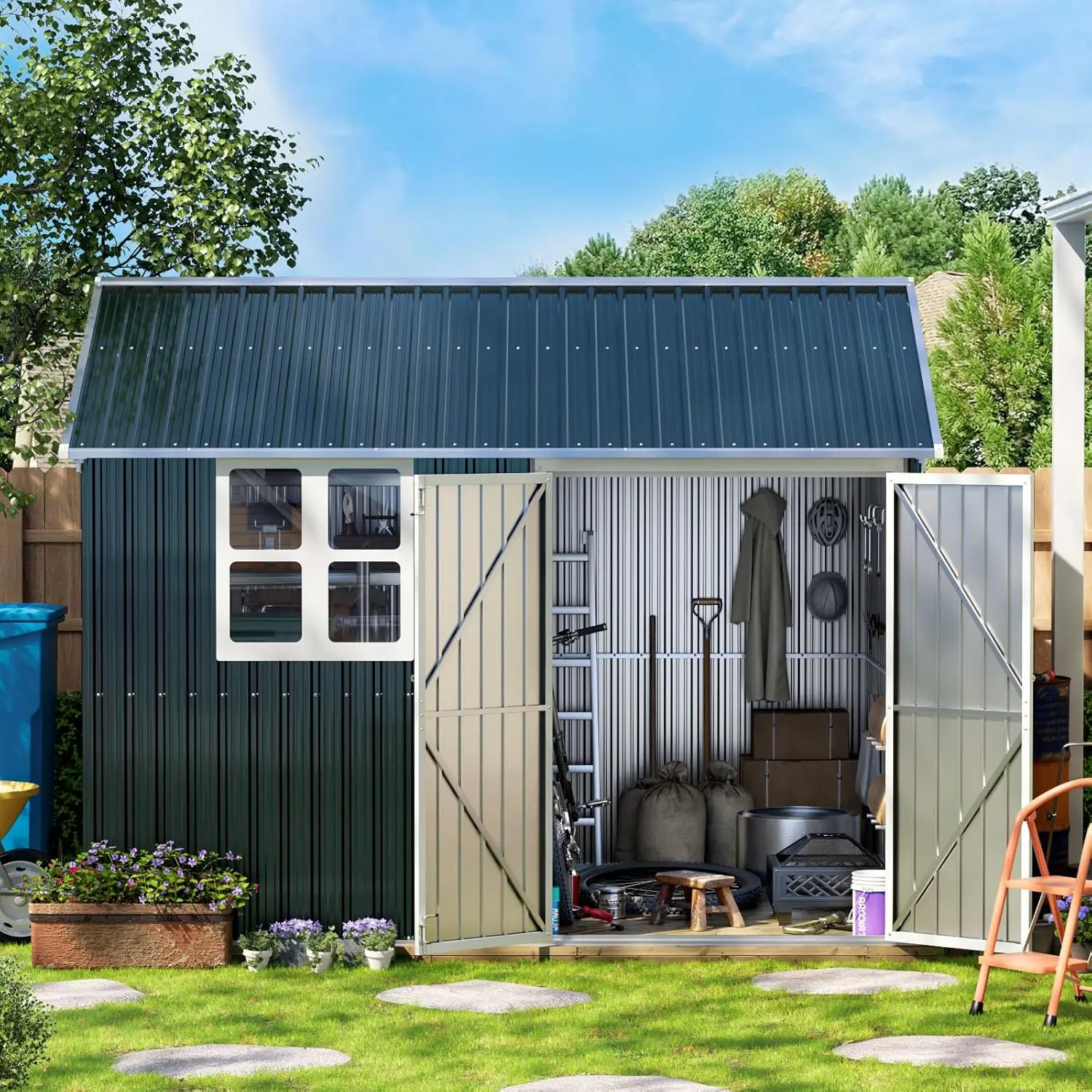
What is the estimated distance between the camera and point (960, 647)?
6.82 m

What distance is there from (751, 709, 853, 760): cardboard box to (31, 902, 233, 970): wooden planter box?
3.43m

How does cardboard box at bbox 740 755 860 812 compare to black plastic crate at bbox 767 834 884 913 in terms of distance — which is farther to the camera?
cardboard box at bbox 740 755 860 812

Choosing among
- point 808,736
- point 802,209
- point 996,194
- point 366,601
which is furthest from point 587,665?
point 802,209

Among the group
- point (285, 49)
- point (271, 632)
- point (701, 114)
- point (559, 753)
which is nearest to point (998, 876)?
point (559, 753)

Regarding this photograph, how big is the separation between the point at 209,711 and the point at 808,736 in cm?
353

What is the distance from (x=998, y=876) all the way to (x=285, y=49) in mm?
49172

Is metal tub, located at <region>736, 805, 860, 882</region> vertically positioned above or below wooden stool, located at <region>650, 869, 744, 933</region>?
above

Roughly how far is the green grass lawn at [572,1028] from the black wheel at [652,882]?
68 cm

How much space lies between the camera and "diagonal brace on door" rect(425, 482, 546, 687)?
6.81 meters

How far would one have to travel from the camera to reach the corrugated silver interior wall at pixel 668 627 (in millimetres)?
9031

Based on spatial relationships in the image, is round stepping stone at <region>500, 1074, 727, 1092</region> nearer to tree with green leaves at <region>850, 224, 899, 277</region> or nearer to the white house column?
the white house column

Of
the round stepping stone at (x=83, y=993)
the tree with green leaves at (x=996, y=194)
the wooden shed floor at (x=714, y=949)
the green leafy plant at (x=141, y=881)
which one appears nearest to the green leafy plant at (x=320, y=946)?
the green leafy plant at (x=141, y=881)

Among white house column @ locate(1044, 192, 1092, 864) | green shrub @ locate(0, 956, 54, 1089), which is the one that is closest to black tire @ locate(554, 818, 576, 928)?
white house column @ locate(1044, 192, 1092, 864)

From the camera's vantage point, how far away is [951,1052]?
5648 millimetres
